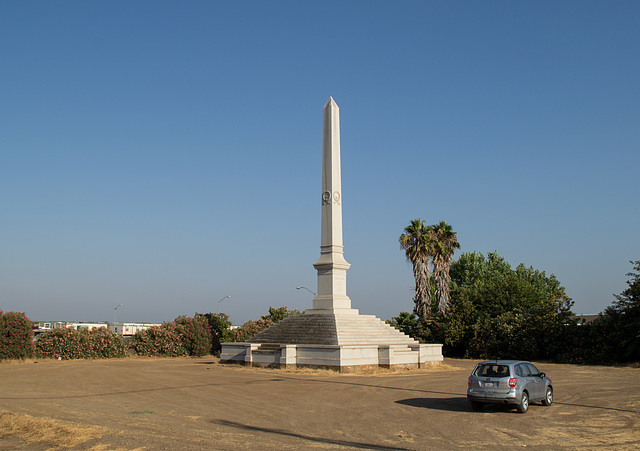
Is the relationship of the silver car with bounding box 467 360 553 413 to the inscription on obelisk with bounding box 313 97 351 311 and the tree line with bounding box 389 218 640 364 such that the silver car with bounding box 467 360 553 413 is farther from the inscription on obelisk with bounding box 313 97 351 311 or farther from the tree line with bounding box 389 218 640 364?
the tree line with bounding box 389 218 640 364

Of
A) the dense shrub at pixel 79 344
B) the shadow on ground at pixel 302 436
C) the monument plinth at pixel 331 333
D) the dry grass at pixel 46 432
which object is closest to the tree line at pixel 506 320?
the monument plinth at pixel 331 333

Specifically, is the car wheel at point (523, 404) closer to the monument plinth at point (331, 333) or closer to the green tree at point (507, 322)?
the monument plinth at point (331, 333)

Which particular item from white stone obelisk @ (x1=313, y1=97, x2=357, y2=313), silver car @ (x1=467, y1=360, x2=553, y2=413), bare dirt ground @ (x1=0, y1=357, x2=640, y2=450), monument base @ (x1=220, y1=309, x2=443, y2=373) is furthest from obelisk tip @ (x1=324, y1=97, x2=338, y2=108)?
silver car @ (x1=467, y1=360, x2=553, y2=413)

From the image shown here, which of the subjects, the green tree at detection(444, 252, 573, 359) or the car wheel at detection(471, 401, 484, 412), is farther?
the green tree at detection(444, 252, 573, 359)

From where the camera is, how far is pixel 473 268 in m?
72.3

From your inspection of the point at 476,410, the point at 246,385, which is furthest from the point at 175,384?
the point at 476,410

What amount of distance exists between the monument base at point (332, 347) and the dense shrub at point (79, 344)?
10.4 metres

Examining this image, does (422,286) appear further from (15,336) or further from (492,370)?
(492,370)

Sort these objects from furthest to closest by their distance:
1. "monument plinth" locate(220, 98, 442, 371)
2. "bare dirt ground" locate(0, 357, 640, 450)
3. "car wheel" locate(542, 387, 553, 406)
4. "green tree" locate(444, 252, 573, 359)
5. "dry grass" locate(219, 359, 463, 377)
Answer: "green tree" locate(444, 252, 573, 359) → "monument plinth" locate(220, 98, 442, 371) → "dry grass" locate(219, 359, 463, 377) → "car wheel" locate(542, 387, 553, 406) → "bare dirt ground" locate(0, 357, 640, 450)

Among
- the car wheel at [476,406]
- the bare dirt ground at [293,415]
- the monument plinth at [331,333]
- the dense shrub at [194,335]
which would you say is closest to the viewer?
the bare dirt ground at [293,415]

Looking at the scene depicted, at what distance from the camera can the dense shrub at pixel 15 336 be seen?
31.5 m

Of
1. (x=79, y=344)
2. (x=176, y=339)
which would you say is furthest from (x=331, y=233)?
(x=79, y=344)

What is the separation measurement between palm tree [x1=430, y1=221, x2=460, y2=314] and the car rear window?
1285 inches

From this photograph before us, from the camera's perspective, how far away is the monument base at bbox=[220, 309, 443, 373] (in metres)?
25.7
